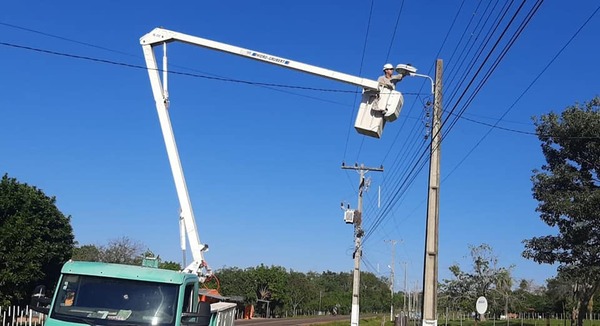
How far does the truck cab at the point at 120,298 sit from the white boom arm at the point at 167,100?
244cm

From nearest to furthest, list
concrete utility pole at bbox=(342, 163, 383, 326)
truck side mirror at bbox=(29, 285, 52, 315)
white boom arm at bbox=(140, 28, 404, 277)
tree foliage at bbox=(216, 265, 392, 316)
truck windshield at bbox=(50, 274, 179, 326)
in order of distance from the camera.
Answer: truck windshield at bbox=(50, 274, 179, 326), truck side mirror at bbox=(29, 285, 52, 315), white boom arm at bbox=(140, 28, 404, 277), concrete utility pole at bbox=(342, 163, 383, 326), tree foliage at bbox=(216, 265, 392, 316)

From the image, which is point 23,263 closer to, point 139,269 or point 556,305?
point 139,269

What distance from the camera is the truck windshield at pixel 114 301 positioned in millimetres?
8438

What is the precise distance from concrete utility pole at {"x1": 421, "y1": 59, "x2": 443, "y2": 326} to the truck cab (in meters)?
9.33

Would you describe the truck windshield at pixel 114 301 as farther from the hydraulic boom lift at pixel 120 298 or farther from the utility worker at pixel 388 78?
the utility worker at pixel 388 78

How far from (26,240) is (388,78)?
21.3 m

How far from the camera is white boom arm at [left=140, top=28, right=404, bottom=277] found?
1097 centimetres

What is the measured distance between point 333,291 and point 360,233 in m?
119

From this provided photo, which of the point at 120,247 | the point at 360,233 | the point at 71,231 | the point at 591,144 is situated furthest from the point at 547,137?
the point at 120,247

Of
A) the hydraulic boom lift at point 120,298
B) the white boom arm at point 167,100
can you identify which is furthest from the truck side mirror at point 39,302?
the white boom arm at point 167,100

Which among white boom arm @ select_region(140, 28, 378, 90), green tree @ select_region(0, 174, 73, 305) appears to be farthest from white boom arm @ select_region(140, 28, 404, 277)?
green tree @ select_region(0, 174, 73, 305)

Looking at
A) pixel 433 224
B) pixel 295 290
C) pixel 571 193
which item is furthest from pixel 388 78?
pixel 295 290

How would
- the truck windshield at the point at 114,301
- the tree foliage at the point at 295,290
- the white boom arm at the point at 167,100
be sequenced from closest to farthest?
the truck windshield at the point at 114,301
the white boom arm at the point at 167,100
the tree foliage at the point at 295,290

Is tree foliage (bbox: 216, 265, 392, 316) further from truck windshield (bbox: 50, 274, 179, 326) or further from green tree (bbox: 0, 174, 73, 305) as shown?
truck windshield (bbox: 50, 274, 179, 326)
